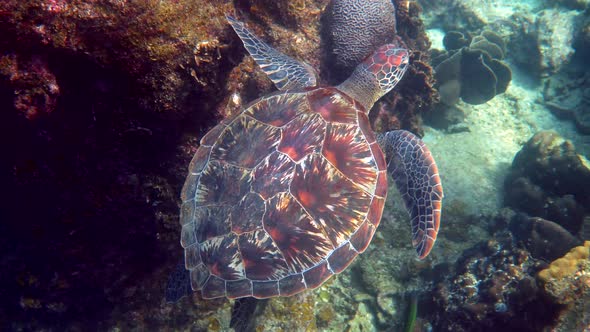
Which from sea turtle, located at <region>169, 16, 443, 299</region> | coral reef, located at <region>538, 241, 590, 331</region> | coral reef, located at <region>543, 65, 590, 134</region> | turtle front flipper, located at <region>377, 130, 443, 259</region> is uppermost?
sea turtle, located at <region>169, 16, 443, 299</region>

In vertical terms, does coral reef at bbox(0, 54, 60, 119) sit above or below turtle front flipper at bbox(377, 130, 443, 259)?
above

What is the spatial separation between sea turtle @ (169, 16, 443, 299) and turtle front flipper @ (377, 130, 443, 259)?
0.05 ft

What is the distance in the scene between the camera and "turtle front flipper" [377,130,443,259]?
3.14 metres

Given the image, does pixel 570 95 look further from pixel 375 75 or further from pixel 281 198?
pixel 281 198

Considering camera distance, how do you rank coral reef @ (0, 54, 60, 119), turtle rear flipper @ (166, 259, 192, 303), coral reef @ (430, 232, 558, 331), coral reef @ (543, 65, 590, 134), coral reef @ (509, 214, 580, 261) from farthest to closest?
coral reef @ (543, 65, 590, 134) → coral reef @ (509, 214, 580, 261) → coral reef @ (430, 232, 558, 331) → turtle rear flipper @ (166, 259, 192, 303) → coral reef @ (0, 54, 60, 119)

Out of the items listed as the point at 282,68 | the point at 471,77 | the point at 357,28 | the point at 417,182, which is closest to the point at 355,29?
the point at 357,28

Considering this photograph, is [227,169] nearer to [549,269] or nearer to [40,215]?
[40,215]

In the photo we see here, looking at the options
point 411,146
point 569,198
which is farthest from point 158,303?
point 569,198

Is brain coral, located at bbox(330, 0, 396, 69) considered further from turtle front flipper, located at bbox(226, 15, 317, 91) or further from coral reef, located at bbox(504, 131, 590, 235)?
coral reef, located at bbox(504, 131, 590, 235)

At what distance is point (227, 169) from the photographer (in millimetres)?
2891

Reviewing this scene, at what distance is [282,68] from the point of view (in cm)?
351

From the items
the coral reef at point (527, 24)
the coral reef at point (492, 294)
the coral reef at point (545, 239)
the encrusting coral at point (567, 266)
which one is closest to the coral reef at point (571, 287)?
the encrusting coral at point (567, 266)

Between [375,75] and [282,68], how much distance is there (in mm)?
1175

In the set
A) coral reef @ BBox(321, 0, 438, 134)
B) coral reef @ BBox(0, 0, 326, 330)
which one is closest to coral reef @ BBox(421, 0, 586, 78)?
coral reef @ BBox(321, 0, 438, 134)
